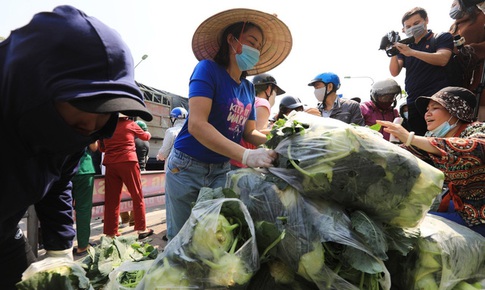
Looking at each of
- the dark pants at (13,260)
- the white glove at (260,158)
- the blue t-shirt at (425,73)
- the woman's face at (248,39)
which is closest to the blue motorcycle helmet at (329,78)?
the blue t-shirt at (425,73)

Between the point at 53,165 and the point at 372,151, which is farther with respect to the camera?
the point at 53,165

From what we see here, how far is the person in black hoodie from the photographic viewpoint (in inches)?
37.9

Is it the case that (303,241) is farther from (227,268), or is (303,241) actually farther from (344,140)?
(344,140)

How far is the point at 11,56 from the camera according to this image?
1001 millimetres

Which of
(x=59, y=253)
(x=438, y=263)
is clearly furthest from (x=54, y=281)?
(x=438, y=263)

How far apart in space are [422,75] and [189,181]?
274 cm

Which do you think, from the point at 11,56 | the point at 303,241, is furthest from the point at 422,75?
the point at 11,56

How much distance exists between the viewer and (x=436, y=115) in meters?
2.33

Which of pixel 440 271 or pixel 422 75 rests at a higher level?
pixel 422 75

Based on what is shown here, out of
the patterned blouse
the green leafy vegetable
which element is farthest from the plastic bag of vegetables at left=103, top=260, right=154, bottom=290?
the patterned blouse

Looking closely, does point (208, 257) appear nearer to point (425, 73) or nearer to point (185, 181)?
point (185, 181)

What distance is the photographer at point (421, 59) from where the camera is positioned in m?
3.12

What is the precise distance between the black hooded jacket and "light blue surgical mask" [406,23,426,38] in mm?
3337

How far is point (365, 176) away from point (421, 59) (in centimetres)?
274
